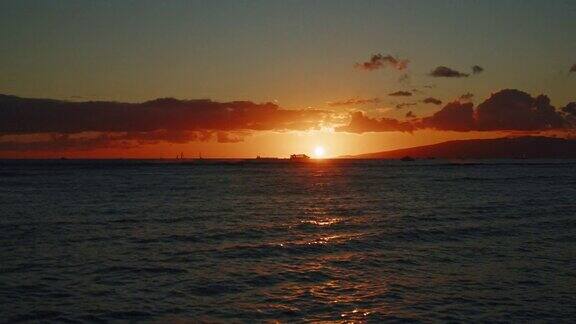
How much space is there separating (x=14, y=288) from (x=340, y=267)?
15244 mm

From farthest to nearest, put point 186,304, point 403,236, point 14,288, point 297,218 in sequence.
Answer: point 297,218 → point 403,236 → point 14,288 → point 186,304

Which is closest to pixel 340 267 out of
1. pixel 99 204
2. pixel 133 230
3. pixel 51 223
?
pixel 133 230

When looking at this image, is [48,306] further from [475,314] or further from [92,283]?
[475,314]

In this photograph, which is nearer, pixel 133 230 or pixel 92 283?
pixel 92 283

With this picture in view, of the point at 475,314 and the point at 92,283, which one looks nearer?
the point at 475,314

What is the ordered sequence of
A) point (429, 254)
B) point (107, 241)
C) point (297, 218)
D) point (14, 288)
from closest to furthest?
point (14, 288)
point (429, 254)
point (107, 241)
point (297, 218)

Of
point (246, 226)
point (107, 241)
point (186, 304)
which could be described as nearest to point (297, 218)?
point (246, 226)

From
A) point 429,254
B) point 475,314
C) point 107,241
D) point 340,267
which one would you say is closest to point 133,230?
point 107,241

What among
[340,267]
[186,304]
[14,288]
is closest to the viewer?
[186,304]

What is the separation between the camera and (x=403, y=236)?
3825 centimetres

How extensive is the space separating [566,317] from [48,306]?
19.4m

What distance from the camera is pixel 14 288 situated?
22.9 metres

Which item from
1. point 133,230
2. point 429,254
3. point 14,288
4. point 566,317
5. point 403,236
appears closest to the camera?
point 566,317

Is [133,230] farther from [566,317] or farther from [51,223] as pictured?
[566,317]
